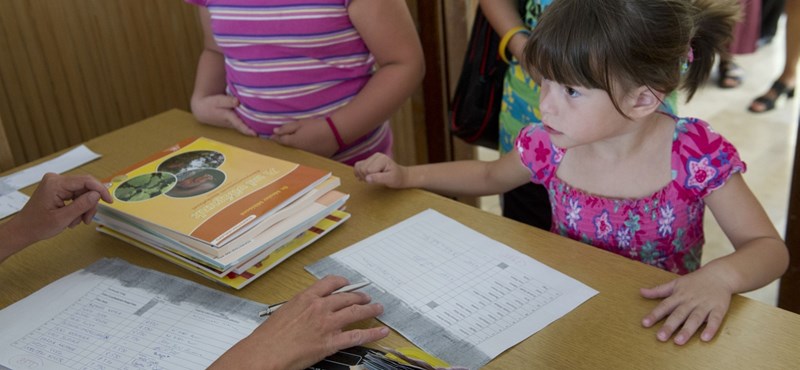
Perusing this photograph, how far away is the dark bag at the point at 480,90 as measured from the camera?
75.8 inches

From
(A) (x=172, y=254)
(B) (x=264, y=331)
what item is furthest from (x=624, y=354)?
(A) (x=172, y=254)

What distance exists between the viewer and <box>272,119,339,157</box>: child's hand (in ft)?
5.37

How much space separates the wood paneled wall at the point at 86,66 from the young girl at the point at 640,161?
1.20m

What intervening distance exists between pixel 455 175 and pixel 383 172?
15 centimetres

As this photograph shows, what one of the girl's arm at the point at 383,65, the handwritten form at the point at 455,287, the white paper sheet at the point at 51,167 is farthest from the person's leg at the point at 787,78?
the white paper sheet at the point at 51,167

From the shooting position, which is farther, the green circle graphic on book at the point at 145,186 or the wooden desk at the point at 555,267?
the green circle graphic on book at the point at 145,186

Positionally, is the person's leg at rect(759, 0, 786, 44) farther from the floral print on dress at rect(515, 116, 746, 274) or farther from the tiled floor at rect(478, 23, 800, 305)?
the floral print on dress at rect(515, 116, 746, 274)

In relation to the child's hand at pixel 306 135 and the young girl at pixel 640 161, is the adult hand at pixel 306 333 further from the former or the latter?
the child's hand at pixel 306 135

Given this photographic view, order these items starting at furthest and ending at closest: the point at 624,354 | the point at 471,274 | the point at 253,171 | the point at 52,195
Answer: the point at 253,171
the point at 52,195
the point at 471,274
the point at 624,354

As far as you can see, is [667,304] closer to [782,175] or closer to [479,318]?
[479,318]

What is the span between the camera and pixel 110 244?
51.4 inches

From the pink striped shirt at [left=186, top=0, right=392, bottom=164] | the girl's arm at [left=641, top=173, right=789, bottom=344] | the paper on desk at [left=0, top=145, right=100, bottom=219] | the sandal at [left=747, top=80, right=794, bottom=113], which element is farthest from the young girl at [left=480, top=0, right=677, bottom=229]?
the sandal at [left=747, top=80, right=794, bottom=113]

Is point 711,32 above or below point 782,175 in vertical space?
above

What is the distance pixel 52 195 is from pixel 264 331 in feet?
1.67
